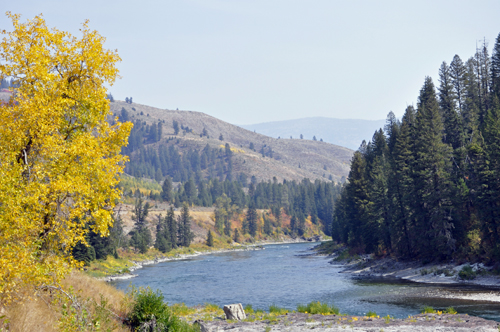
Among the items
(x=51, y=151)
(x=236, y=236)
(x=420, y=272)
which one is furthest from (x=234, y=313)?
(x=236, y=236)

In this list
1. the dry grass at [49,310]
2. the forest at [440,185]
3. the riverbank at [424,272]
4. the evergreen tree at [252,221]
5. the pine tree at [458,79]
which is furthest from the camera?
the evergreen tree at [252,221]

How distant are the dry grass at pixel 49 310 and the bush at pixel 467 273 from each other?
128 feet

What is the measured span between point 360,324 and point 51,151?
1712 cm

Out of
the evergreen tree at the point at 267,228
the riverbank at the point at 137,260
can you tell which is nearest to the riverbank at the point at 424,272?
the riverbank at the point at 137,260

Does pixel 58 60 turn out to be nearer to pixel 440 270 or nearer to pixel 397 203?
pixel 440 270

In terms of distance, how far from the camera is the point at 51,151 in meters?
14.3

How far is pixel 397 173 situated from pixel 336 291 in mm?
26397

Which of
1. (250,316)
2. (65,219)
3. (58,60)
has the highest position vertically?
(58,60)

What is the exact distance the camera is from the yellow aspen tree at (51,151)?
42.5ft

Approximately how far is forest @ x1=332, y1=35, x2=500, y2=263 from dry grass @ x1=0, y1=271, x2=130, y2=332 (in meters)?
40.2

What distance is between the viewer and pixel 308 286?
50750 millimetres

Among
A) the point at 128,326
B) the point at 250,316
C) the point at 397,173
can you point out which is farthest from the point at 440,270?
the point at 128,326

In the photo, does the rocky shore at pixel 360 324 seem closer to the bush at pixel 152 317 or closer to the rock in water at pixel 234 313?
the rock in water at pixel 234 313

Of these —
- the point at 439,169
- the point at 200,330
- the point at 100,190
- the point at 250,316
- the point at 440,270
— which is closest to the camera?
the point at 100,190
